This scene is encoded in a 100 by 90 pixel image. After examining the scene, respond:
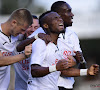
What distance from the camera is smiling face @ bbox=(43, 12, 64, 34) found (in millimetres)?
6008

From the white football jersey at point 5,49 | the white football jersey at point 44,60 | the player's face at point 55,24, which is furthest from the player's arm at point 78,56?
the white football jersey at point 5,49

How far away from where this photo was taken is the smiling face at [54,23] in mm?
6008

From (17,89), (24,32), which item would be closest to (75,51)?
(24,32)

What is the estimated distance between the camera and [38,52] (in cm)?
573

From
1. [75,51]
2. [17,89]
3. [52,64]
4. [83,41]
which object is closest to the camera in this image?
[52,64]

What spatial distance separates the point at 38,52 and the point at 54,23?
53cm

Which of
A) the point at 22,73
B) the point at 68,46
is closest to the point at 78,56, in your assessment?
the point at 68,46

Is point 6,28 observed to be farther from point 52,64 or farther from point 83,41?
point 83,41

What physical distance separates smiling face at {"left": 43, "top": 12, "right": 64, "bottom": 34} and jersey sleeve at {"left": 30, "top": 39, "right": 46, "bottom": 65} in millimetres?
278

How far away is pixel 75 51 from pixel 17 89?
1315 mm

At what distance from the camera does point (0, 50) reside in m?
6.56

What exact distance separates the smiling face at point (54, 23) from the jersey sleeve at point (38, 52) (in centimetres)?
28

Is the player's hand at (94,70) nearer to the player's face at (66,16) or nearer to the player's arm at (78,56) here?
the player's arm at (78,56)

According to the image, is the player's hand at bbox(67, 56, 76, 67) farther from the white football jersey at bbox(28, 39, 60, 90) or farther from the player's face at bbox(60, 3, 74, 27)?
the player's face at bbox(60, 3, 74, 27)
